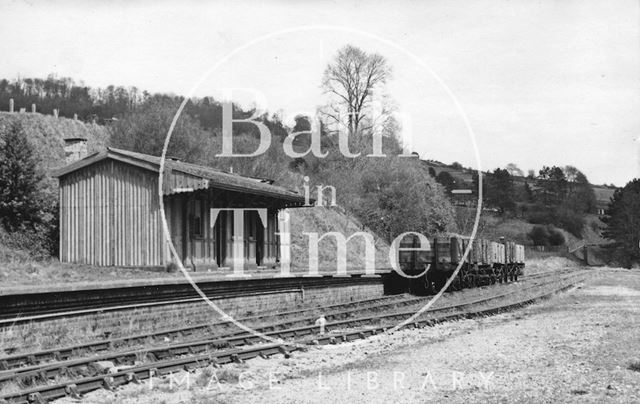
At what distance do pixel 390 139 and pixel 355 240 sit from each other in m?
8.21

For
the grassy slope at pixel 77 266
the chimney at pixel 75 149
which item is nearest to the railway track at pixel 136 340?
the grassy slope at pixel 77 266

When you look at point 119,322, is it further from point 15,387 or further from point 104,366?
point 15,387

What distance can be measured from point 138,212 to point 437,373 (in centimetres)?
1492

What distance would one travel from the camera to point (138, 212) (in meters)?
21.6

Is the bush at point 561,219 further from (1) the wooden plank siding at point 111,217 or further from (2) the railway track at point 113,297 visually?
A: (2) the railway track at point 113,297

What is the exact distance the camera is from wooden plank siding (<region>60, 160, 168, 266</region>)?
21422mm

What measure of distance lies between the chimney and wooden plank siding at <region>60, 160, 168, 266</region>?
5830 millimetres

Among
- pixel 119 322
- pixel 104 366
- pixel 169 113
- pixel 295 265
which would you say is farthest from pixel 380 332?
pixel 169 113

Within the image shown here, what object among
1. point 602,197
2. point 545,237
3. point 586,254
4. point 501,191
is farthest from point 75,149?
point 602,197

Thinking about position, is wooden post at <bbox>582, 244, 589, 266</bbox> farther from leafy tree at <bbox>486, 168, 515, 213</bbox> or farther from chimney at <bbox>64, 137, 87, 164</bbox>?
chimney at <bbox>64, 137, 87, 164</bbox>

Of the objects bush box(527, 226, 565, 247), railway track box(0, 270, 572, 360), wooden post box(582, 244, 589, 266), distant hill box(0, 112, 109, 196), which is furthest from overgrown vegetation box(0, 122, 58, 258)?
bush box(527, 226, 565, 247)

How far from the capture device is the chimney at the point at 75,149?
28.6 meters

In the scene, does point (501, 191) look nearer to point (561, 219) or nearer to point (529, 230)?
point (529, 230)

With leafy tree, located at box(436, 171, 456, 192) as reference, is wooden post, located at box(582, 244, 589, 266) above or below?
below
